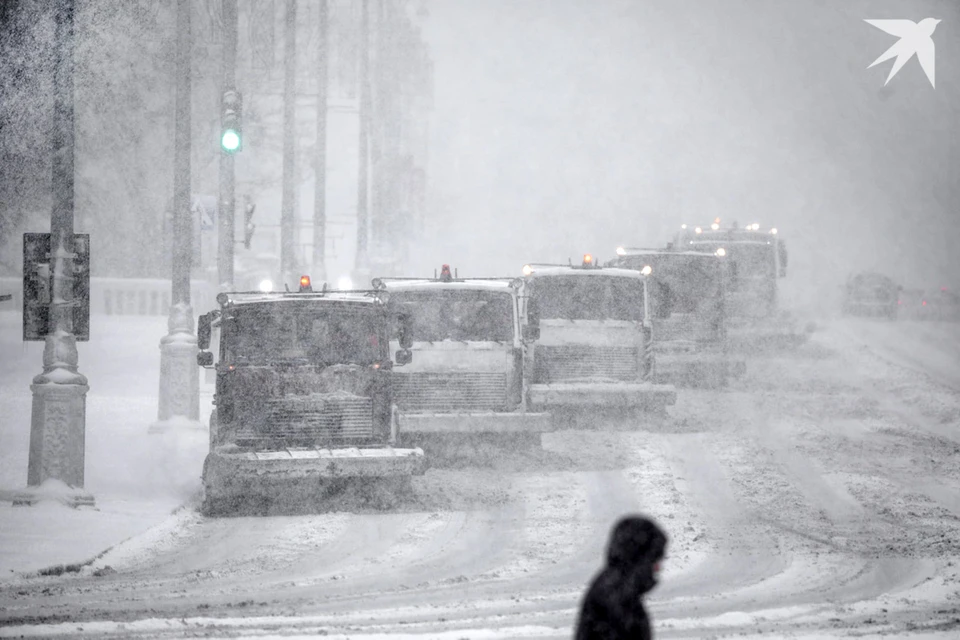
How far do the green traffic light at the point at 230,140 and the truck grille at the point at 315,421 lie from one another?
6.39 metres

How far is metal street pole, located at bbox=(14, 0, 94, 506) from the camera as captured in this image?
11.8 meters

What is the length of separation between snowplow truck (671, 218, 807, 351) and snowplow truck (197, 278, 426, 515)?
49.3 feet

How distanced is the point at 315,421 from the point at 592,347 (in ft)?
19.9

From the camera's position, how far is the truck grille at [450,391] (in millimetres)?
14727

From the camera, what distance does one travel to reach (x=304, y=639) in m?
7.29

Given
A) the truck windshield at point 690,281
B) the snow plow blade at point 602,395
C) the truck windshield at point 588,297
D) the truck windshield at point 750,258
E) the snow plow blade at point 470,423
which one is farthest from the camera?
the truck windshield at point 750,258

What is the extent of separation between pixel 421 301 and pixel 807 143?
92.1m

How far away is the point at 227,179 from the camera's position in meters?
18.5

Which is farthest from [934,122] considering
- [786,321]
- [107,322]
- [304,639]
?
[304,639]

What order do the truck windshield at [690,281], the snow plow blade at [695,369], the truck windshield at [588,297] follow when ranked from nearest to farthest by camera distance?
1. the truck windshield at [588,297]
2. the snow plow blade at [695,369]
3. the truck windshield at [690,281]

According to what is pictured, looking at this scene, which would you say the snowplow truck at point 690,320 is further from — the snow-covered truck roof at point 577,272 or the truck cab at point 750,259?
the truck cab at point 750,259

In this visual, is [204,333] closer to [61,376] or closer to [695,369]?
[61,376]

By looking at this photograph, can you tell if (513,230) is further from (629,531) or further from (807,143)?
(629,531)

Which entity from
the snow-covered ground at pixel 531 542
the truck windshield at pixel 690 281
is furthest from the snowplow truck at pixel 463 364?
the truck windshield at pixel 690 281
